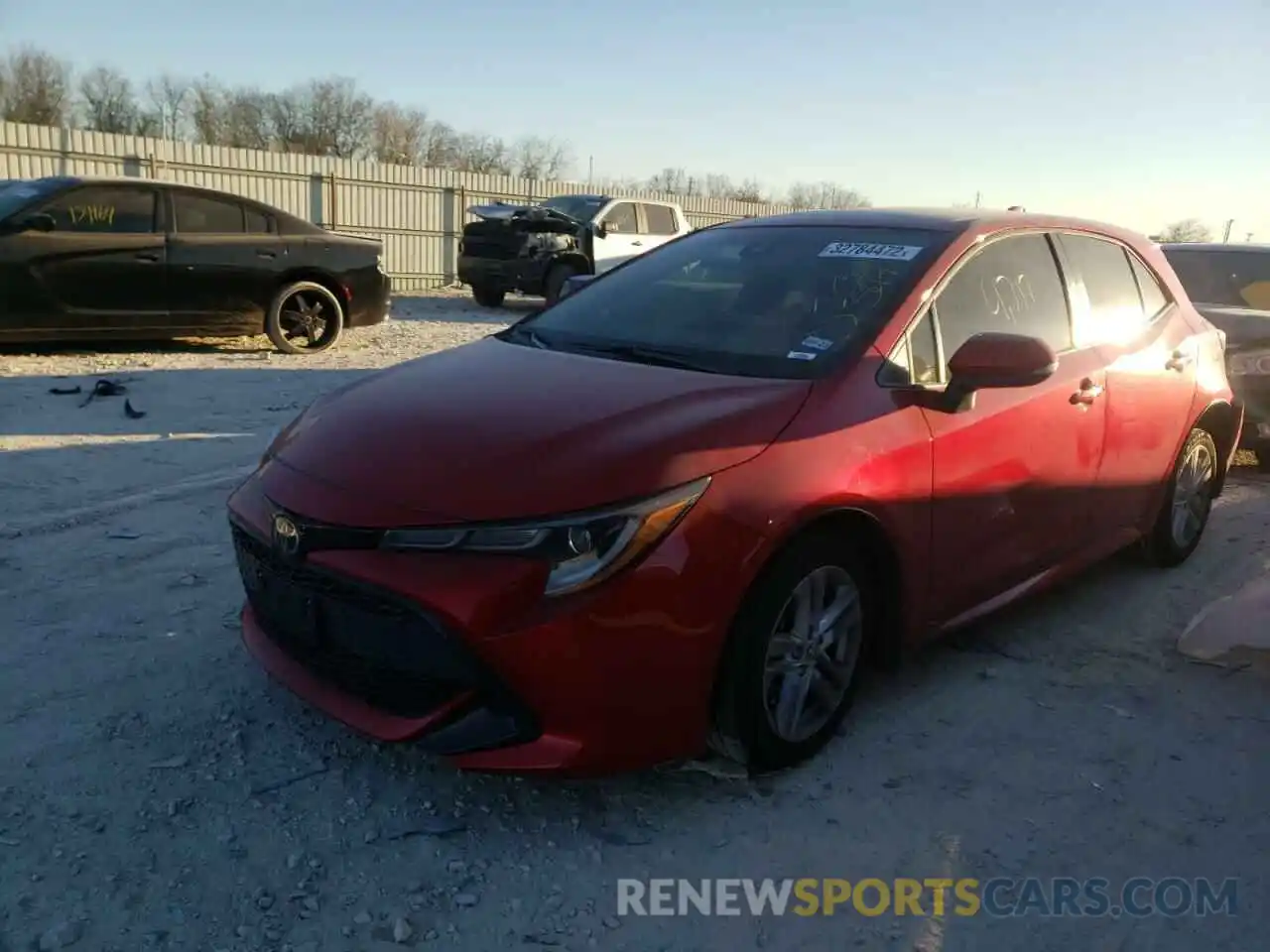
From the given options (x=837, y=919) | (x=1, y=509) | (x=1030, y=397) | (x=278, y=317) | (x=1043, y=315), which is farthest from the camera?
(x=278, y=317)

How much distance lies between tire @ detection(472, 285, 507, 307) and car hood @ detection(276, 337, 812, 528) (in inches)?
514

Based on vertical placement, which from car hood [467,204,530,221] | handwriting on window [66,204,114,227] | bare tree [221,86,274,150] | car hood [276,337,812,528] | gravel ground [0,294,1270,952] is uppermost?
bare tree [221,86,274,150]

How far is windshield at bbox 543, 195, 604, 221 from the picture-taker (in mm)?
16047

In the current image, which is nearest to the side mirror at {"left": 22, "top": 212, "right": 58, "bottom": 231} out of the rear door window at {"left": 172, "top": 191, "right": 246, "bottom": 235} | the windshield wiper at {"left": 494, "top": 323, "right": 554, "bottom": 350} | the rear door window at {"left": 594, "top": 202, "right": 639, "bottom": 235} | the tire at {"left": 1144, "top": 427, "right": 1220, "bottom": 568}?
the rear door window at {"left": 172, "top": 191, "right": 246, "bottom": 235}

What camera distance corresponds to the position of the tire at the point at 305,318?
30.5 ft

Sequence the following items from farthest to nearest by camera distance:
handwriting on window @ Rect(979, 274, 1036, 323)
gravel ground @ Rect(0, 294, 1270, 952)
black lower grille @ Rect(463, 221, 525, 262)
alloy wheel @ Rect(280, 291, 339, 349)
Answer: black lower grille @ Rect(463, 221, 525, 262) < alloy wheel @ Rect(280, 291, 339, 349) < handwriting on window @ Rect(979, 274, 1036, 323) < gravel ground @ Rect(0, 294, 1270, 952)

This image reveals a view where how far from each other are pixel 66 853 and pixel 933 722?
2451 mm

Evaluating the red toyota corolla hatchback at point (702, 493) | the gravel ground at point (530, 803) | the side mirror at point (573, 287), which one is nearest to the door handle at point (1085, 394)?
the red toyota corolla hatchback at point (702, 493)

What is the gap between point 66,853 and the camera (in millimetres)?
2383

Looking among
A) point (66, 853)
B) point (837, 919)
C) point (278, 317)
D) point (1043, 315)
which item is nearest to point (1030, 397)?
point (1043, 315)

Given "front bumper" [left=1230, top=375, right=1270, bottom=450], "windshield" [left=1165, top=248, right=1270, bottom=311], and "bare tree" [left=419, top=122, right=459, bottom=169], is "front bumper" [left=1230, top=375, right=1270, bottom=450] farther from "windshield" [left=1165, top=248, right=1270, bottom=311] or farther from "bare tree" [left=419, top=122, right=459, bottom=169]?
"bare tree" [left=419, top=122, right=459, bottom=169]

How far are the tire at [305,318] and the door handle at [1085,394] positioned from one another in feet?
24.5

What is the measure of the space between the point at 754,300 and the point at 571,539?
1443 mm

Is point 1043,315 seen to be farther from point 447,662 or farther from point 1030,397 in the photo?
Answer: point 447,662
